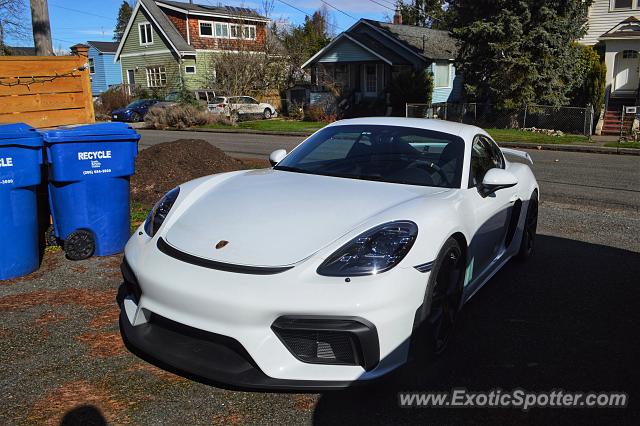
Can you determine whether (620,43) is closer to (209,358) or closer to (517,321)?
(517,321)

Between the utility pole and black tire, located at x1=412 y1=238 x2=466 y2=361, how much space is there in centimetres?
896

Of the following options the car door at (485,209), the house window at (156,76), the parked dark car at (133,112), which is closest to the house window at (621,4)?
the parked dark car at (133,112)

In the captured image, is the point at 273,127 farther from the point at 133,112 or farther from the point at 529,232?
the point at 529,232

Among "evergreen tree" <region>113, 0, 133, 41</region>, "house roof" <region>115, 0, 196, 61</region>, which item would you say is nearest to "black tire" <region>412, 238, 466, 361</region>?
"house roof" <region>115, 0, 196, 61</region>

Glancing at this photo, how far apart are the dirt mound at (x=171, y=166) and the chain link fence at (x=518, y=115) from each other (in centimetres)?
1411

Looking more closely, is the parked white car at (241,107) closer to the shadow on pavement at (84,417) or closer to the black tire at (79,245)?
the black tire at (79,245)

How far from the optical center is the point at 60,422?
2.83 m

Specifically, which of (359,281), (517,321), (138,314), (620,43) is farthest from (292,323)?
(620,43)

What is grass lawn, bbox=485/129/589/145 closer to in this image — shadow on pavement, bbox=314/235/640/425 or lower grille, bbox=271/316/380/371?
shadow on pavement, bbox=314/235/640/425

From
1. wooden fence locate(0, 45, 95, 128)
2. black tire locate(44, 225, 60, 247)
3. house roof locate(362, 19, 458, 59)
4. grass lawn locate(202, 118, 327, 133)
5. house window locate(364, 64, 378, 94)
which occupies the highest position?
house roof locate(362, 19, 458, 59)

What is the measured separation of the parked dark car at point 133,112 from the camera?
101ft

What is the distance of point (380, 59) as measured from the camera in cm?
2958

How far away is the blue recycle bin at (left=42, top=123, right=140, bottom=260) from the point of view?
5027 millimetres

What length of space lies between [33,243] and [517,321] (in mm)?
4040
